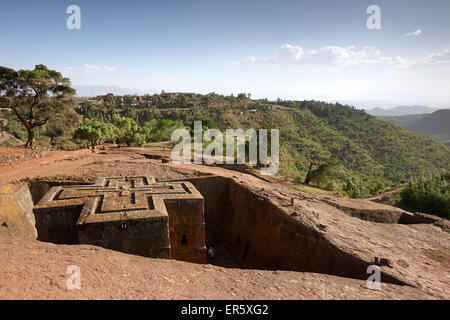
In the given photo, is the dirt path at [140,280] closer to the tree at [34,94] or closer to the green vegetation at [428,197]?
the green vegetation at [428,197]

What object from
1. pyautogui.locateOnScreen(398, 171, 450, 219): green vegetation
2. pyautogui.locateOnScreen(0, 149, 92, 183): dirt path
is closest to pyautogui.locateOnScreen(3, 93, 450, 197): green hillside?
pyautogui.locateOnScreen(398, 171, 450, 219): green vegetation

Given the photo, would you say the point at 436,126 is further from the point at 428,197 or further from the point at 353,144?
the point at 428,197

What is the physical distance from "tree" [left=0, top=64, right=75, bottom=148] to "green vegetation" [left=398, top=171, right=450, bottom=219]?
94.4ft

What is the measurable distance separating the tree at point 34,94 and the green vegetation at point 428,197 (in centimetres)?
2879

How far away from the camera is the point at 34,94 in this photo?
846 inches

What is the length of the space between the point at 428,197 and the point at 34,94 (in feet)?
101

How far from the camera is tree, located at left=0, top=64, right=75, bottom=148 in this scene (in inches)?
792

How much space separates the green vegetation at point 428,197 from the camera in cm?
1463

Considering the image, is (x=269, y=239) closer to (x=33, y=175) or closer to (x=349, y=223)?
(x=349, y=223)

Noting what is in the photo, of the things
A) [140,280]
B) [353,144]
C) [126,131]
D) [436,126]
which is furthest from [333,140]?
[436,126]

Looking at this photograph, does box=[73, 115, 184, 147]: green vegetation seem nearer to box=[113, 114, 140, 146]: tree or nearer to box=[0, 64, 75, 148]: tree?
box=[113, 114, 140, 146]: tree

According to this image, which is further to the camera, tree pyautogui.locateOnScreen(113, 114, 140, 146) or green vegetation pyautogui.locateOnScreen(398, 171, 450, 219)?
Result: tree pyautogui.locateOnScreen(113, 114, 140, 146)

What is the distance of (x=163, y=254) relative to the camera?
25.9ft
